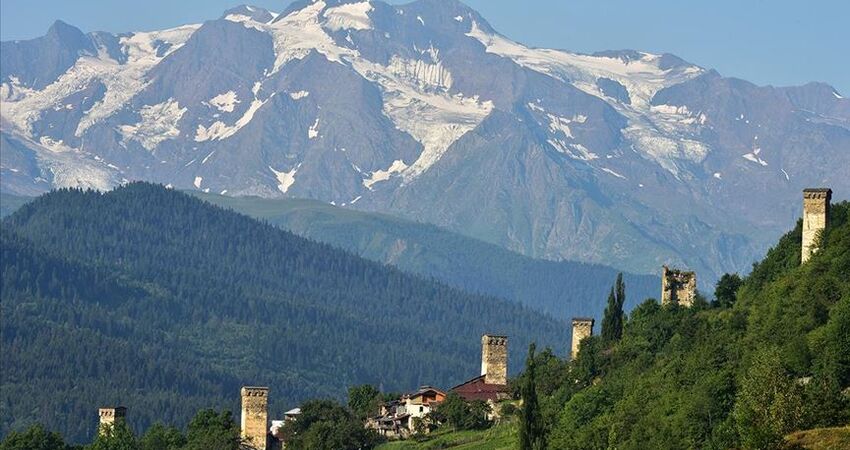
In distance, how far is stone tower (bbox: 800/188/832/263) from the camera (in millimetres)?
129000

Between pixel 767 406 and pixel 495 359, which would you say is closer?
pixel 767 406

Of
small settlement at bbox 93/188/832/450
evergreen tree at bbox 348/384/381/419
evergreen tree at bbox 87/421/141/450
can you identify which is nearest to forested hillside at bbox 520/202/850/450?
small settlement at bbox 93/188/832/450

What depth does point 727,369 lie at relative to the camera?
114 meters

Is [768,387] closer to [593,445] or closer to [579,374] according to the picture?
[593,445]

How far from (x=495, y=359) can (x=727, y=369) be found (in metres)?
51.6

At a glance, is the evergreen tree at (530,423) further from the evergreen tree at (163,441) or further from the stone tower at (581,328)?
the stone tower at (581,328)

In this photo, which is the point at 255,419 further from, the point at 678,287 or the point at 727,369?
the point at 727,369

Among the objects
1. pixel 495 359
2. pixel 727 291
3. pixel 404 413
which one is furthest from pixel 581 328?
pixel 727 291

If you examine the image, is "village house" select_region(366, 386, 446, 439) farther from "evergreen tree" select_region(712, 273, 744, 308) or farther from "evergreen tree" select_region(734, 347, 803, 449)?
"evergreen tree" select_region(734, 347, 803, 449)

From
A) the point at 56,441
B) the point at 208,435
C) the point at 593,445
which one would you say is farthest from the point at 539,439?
the point at 56,441

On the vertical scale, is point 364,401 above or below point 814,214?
below

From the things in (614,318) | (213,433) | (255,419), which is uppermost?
(614,318)

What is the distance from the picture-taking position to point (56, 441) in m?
160

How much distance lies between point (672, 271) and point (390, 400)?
21928 millimetres
